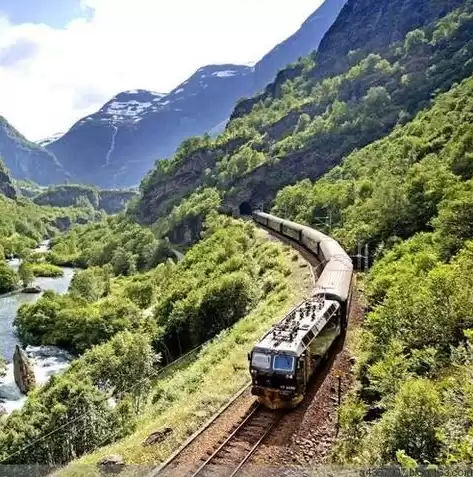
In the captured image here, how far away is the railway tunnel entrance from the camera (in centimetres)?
13851

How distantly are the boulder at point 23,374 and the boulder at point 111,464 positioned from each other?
39.2 metres

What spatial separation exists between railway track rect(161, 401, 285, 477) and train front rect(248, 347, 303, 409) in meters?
0.63

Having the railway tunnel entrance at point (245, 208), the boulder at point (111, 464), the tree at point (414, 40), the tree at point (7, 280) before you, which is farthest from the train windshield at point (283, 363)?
the tree at point (414, 40)

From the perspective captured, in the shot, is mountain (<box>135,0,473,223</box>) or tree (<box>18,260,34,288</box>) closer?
tree (<box>18,260,34,288</box>)

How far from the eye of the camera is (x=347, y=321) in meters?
34.9

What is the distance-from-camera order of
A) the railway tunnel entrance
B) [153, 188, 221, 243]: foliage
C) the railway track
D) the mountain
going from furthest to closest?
[153, 188, 221, 243]: foliage, the mountain, the railway tunnel entrance, the railway track

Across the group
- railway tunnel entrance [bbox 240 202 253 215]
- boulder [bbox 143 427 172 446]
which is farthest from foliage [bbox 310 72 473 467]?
railway tunnel entrance [bbox 240 202 253 215]

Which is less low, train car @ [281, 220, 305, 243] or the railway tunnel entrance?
train car @ [281, 220, 305, 243]

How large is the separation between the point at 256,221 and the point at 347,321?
73356mm

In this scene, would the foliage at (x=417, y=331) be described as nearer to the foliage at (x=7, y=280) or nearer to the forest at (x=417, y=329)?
the forest at (x=417, y=329)

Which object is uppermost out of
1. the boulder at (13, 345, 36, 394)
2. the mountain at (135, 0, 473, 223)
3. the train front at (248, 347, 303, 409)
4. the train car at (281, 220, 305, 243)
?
the mountain at (135, 0, 473, 223)

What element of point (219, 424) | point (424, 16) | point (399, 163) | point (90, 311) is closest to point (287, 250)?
point (399, 163)

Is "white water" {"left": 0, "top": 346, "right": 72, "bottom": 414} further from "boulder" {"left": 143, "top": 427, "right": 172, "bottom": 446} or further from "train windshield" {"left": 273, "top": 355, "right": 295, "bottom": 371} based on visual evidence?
"train windshield" {"left": 273, "top": 355, "right": 295, "bottom": 371}

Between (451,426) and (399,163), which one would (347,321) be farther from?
(399,163)
